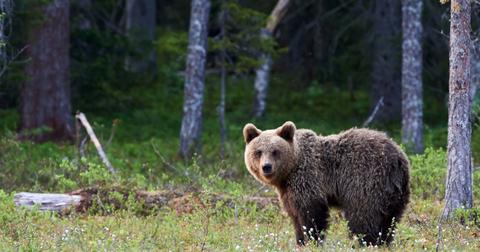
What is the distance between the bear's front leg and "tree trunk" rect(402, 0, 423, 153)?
964 centimetres

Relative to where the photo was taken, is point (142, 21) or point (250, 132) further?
point (142, 21)

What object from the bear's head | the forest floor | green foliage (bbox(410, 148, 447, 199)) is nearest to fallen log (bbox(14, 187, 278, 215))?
the forest floor

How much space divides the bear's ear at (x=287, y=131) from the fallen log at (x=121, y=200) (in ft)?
7.36

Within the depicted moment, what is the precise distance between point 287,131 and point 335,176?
0.72 metres

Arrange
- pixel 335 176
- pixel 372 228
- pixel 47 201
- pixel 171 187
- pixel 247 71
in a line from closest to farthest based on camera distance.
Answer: pixel 372 228
pixel 335 176
pixel 47 201
pixel 171 187
pixel 247 71

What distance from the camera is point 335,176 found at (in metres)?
10.1

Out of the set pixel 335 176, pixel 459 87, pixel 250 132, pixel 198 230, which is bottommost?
pixel 198 230

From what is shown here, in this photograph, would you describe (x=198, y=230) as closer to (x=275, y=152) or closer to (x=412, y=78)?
(x=275, y=152)

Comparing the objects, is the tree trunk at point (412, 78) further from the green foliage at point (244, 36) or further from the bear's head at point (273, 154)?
the bear's head at point (273, 154)

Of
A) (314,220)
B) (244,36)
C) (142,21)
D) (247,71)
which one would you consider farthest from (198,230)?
(142,21)

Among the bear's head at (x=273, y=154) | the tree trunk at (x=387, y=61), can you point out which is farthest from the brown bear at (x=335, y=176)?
the tree trunk at (x=387, y=61)

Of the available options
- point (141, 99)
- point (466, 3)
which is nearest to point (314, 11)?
point (141, 99)

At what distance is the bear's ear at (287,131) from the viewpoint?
10211mm

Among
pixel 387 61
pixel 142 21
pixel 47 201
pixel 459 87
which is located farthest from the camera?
pixel 142 21
